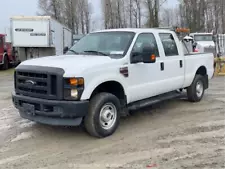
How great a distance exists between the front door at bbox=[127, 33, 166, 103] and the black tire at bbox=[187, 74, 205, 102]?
5.50 ft

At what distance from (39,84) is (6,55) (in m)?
16.3

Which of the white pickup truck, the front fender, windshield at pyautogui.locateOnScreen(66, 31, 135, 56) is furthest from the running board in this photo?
windshield at pyautogui.locateOnScreen(66, 31, 135, 56)

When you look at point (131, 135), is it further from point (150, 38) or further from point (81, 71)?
point (150, 38)

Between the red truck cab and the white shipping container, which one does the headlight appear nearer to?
the white shipping container

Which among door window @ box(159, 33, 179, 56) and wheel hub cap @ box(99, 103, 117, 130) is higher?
door window @ box(159, 33, 179, 56)

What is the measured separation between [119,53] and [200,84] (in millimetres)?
3383

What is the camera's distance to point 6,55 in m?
20.2

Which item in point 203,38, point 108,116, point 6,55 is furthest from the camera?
point 203,38

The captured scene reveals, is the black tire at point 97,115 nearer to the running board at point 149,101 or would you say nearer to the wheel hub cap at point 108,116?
the wheel hub cap at point 108,116

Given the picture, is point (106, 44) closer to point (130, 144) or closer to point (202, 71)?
point (130, 144)

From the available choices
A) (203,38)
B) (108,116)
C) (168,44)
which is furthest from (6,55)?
(108,116)

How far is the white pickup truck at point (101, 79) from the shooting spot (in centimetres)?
481

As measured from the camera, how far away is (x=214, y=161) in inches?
167

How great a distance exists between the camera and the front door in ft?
18.8
